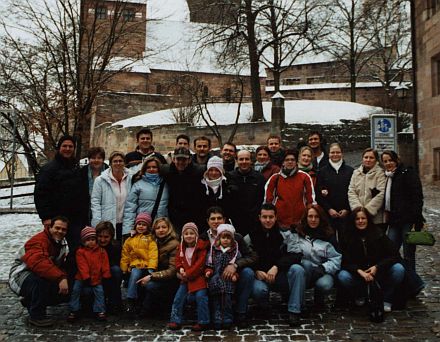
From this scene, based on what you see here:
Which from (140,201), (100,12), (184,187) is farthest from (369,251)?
(100,12)

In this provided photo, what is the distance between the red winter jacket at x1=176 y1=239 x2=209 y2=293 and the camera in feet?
16.4

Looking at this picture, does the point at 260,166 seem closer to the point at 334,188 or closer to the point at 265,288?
the point at 334,188

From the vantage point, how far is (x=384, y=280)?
17.0ft

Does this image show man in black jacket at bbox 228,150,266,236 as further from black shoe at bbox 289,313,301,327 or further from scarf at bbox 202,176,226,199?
black shoe at bbox 289,313,301,327

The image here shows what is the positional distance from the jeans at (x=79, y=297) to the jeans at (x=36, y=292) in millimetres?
222

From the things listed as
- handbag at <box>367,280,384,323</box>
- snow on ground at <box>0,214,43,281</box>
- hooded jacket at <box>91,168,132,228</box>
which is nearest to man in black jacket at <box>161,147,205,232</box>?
hooded jacket at <box>91,168,132,228</box>

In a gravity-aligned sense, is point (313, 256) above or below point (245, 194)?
below

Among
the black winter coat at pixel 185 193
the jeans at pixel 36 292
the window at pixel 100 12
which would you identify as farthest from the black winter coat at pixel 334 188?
the window at pixel 100 12

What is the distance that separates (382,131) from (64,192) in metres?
6.71

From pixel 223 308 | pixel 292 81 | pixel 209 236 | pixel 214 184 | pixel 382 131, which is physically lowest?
pixel 223 308

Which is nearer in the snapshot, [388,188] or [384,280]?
[384,280]

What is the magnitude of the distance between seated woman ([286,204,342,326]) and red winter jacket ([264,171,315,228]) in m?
0.21

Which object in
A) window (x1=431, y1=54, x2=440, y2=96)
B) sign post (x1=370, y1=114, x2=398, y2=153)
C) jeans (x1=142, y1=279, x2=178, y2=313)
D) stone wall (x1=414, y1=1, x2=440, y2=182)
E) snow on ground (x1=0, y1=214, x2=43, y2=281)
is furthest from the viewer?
window (x1=431, y1=54, x2=440, y2=96)

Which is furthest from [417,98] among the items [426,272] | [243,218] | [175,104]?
[175,104]
